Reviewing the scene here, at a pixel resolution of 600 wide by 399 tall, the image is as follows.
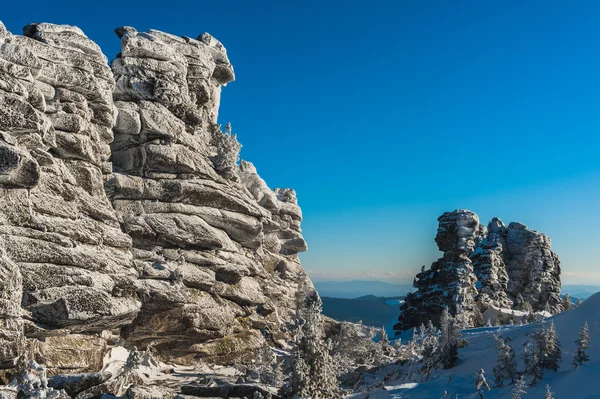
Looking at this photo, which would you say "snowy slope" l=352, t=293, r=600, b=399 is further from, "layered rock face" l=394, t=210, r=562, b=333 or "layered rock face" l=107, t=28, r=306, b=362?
"layered rock face" l=394, t=210, r=562, b=333

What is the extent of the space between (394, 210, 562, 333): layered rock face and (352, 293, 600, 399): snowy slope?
2443 centimetres

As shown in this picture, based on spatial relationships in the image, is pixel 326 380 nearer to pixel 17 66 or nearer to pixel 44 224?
pixel 44 224

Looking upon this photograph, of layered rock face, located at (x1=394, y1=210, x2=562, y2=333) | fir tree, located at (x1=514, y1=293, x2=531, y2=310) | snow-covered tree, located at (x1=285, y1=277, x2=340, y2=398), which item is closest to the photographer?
snow-covered tree, located at (x1=285, y1=277, x2=340, y2=398)

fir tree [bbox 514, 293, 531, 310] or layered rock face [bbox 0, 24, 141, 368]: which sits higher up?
layered rock face [bbox 0, 24, 141, 368]

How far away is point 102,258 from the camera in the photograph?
2941 cm

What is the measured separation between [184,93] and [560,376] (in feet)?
117

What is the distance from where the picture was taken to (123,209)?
37250mm

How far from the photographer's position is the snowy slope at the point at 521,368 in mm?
23328

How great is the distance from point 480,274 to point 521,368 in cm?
5247

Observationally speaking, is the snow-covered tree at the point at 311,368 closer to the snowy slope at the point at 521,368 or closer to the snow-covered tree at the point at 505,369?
the snowy slope at the point at 521,368

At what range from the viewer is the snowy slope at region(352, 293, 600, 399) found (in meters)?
23.3

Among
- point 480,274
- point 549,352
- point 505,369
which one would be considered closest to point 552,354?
point 549,352

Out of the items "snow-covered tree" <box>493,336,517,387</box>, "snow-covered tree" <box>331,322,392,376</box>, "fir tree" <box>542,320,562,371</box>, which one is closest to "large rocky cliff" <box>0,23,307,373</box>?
"snow-covered tree" <box>331,322,392,376</box>

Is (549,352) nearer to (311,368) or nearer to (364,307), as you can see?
(311,368)
